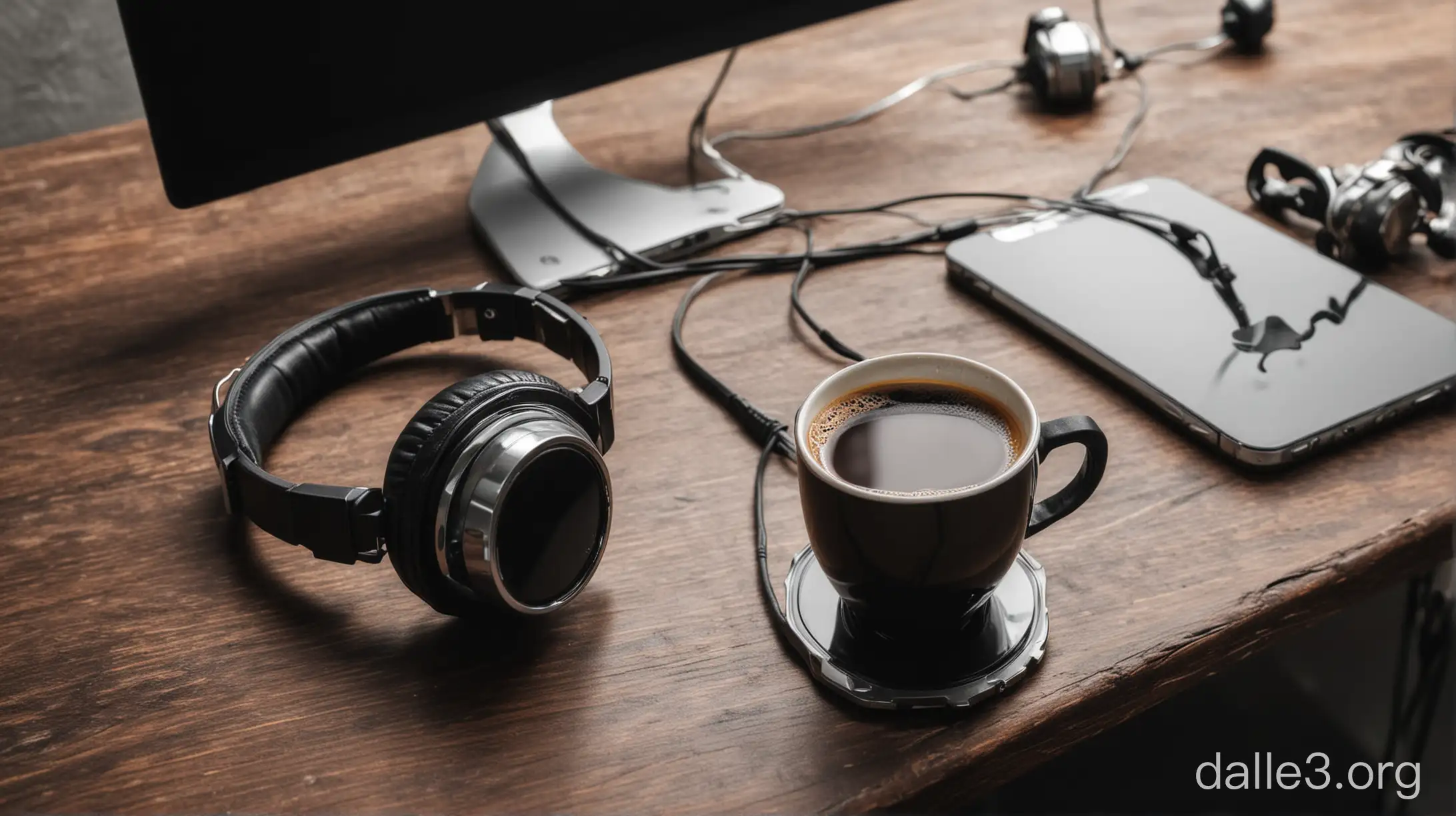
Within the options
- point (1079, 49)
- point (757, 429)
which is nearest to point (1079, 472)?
point (757, 429)

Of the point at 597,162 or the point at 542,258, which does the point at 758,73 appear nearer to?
the point at 597,162

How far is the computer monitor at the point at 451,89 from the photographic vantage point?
0.69 m

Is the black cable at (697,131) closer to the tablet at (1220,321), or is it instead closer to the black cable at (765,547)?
the tablet at (1220,321)

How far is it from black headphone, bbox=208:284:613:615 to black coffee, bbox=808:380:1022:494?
0.37 feet

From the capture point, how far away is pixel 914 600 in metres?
0.48

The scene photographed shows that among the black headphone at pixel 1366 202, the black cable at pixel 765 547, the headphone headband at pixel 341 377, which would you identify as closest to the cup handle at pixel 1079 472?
the black cable at pixel 765 547

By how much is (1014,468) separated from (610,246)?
0.45 m

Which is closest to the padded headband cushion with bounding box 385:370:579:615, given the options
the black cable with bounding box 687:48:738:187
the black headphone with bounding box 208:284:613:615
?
the black headphone with bounding box 208:284:613:615

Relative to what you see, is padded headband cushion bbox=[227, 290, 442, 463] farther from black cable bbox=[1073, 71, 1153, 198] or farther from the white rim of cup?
black cable bbox=[1073, 71, 1153, 198]

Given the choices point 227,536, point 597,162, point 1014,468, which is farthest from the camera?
point 597,162

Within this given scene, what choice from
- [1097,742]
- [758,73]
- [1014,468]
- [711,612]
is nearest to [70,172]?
[758,73]

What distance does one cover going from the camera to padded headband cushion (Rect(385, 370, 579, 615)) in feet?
1.61

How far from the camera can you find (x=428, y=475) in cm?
49

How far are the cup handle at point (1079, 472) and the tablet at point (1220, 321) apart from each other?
0.48 ft
